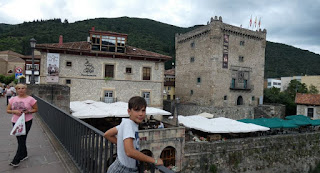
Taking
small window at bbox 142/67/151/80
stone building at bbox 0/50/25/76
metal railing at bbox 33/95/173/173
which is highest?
stone building at bbox 0/50/25/76

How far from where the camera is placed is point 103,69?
69.3 ft

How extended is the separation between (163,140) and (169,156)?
1.43 metres

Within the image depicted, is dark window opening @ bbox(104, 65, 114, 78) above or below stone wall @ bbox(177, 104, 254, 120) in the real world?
above

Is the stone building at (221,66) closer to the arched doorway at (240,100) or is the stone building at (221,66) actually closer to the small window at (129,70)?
the arched doorway at (240,100)

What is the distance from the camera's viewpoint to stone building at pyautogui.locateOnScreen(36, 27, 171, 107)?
19.6 m

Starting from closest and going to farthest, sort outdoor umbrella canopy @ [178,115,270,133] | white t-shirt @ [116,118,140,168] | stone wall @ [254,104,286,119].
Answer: white t-shirt @ [116,118,140,168], outdoor umbrella canopy @ [178,115,270,133], stone wall @ [254,104,286,119]

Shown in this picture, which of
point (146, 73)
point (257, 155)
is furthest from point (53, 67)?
point (257, 155)

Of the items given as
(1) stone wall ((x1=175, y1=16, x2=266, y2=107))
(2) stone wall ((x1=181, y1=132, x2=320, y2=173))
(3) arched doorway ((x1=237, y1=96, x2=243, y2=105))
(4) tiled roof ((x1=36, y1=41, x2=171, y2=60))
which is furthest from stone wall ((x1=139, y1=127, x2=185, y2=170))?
(3) arched doorway ((x1=237, y1=96, x2=243, y2=105))

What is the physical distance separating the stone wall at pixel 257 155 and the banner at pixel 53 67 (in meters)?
14.4

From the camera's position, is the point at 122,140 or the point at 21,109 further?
the point at 21,109

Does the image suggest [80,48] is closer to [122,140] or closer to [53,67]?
[53,67]

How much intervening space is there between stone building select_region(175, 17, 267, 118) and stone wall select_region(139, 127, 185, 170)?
15.6m

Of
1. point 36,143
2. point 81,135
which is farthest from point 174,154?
point 81,135

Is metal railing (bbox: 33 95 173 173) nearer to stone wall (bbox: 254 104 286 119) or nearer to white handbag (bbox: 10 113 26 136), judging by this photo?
white handbag (bbox: 10 113 26 136)
